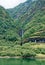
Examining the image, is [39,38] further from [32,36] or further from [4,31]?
[4,31]

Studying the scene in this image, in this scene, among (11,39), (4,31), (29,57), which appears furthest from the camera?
(4,31)

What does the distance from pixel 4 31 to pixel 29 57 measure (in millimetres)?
74256

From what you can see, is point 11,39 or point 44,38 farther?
point 11,39

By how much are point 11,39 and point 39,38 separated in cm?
2489

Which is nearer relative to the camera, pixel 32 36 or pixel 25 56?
pixel 25 56

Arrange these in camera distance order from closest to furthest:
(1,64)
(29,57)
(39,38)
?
(1,64)
(29,57)
(39,38)

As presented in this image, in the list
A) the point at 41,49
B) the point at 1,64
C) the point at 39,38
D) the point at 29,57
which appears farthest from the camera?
the point at 39,38

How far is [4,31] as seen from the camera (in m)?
197

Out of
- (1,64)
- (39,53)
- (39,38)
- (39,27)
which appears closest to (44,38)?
(39,38)

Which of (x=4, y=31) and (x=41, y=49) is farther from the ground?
(x=4, y=31)

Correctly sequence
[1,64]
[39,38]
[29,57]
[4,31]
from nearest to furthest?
[1,64]
[29,57]
[39,38]
[4,31]

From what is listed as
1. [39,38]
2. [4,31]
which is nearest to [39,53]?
[39,38]

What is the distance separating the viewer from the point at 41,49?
136 metres

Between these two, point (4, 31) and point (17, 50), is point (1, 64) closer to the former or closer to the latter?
point (17, 50)
